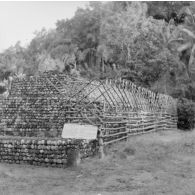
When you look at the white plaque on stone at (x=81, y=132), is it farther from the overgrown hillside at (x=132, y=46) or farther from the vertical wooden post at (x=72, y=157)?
the overgrown hillside at (x=132, y=46)

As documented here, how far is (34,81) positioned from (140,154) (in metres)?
6.51

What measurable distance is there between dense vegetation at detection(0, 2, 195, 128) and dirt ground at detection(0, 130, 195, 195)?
14.0m

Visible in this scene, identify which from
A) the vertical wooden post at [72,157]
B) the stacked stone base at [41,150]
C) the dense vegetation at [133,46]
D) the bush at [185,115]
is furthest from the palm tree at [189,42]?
the vertical wooden post at [72,157]

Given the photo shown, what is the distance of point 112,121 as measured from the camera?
9578 millimetres

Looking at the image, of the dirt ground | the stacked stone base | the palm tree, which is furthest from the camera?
the palm tree

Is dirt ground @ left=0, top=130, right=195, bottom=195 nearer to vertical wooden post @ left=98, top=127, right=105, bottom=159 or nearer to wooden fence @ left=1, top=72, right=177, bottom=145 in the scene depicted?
vertical wooden post @ left=98, top=127, right=105, bottom=159

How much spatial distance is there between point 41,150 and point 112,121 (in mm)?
2944

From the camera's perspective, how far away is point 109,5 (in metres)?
31.2

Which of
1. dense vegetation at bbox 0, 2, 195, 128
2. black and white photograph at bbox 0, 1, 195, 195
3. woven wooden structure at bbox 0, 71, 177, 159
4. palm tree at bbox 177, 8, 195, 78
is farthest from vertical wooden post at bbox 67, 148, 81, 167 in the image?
palm tree at bbox 177, 8, 195, 78

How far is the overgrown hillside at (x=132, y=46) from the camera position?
74.5 feet

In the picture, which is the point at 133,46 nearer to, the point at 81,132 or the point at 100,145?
the point at 100,145

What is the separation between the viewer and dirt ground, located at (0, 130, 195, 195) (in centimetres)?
539

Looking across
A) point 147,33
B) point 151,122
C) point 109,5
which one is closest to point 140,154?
point 151,122

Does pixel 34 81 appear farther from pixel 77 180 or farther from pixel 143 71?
pixel 143 71
